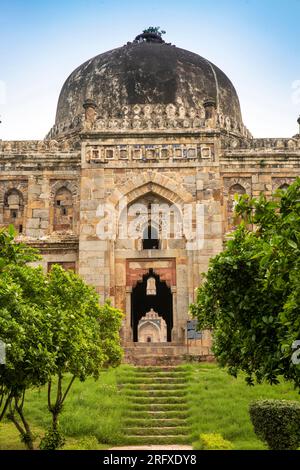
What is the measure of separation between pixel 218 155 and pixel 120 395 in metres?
9.87

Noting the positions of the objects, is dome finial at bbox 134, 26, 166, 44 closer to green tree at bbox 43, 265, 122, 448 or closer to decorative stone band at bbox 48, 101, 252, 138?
decorative stone band at bbox 48, 101, 252, 138

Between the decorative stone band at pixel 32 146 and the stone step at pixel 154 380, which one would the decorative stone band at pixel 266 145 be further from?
the stone step at pixel 154 380

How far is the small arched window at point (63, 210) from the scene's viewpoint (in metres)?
21.9

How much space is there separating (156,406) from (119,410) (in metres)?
1.15

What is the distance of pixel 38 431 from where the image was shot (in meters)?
13.2

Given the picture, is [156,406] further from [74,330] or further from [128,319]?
[128,319]

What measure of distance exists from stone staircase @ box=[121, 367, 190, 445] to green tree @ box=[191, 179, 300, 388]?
352cm

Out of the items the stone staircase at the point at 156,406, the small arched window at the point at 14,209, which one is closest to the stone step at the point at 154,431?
the stone staircase at the point at 156,406

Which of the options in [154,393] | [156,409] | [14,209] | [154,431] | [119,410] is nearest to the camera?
[154,431]

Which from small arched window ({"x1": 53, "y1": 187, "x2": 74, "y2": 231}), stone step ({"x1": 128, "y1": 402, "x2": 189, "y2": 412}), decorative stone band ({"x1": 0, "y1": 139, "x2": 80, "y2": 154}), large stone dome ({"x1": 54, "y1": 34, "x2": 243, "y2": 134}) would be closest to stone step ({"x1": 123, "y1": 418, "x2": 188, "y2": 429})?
stone step ({"x1": 128, "y1": 402, "x2": 189, "y2": 412})

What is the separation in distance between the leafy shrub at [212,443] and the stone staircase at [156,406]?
92 cm

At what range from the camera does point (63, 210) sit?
22.1 m

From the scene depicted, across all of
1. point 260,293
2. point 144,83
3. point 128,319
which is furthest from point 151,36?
point 260,293
